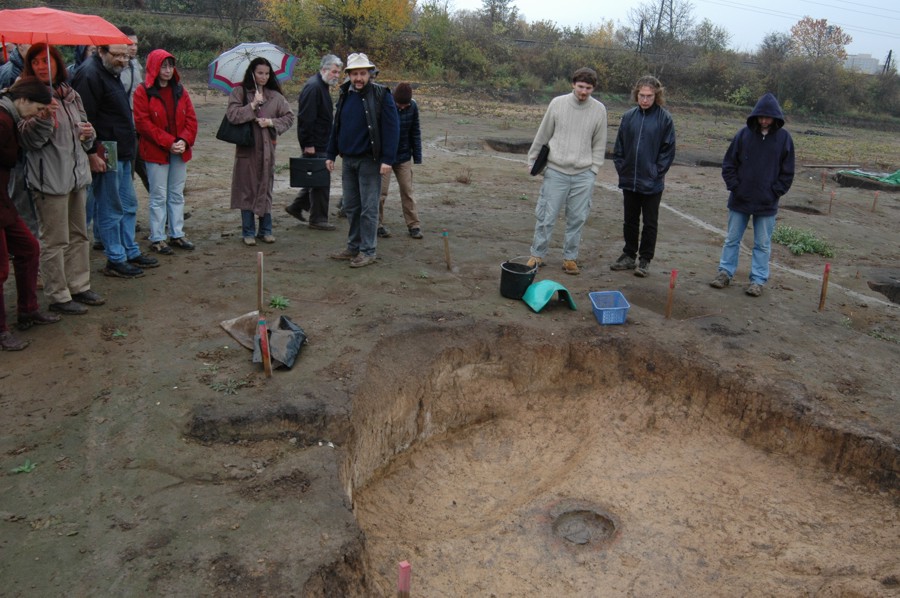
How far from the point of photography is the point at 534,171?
7.35 metres

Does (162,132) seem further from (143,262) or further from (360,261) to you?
(360,261)

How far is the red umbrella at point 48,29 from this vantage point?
5539 mm

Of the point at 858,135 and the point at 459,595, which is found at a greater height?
the point at 858,135

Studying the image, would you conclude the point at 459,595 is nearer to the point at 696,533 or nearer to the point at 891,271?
the point at 696,533

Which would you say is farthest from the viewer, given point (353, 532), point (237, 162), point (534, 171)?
point (237, 162)

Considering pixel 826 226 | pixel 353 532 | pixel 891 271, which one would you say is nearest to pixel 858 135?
pixel 826 226

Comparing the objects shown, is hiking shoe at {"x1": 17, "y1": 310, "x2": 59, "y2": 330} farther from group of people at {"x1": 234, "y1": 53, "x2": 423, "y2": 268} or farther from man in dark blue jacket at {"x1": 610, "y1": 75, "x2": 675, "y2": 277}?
man in dark blue jacket at {"x1": 610, "y1": 75, "x2": 675, "y2": 277}

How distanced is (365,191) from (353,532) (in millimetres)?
4295

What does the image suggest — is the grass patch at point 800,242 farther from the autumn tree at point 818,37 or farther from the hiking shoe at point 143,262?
the autumn tree at point 818,37

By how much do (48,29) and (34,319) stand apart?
2.34m

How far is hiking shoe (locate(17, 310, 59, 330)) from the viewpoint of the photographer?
17.7ft

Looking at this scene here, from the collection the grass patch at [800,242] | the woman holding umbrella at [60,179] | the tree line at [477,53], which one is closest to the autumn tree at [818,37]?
the tree line at [477,53]

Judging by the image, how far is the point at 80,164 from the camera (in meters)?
5.70

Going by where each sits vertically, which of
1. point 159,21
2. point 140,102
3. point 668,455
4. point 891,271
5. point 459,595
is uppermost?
point 159,21
